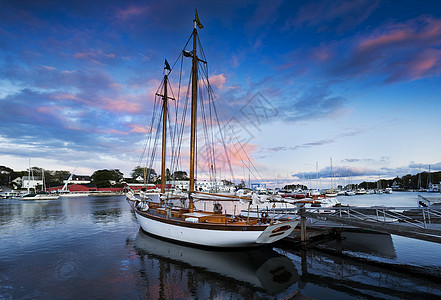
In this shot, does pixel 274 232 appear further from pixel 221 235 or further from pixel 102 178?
pixel 102 178

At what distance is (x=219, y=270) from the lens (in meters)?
13.2

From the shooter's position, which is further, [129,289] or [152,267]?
[152,267]

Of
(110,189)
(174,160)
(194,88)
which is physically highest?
(194,88)

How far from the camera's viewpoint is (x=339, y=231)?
66.4 ft

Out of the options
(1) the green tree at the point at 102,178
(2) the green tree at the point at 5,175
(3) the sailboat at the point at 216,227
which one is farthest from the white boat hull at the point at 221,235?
(2) the green tree at the point at 5,175

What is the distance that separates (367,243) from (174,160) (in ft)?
75.5

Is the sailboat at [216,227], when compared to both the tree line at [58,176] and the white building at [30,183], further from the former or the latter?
the white building at [30,183]

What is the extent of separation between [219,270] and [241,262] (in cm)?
211

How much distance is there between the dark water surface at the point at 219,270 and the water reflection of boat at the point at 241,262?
0.06 m

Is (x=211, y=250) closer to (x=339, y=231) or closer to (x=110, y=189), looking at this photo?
(x=339, y=231)

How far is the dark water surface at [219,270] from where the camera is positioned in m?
10.6

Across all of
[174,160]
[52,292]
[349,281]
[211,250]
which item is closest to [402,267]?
[349,281]

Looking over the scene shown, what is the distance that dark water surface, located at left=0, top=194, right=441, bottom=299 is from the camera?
1060cm

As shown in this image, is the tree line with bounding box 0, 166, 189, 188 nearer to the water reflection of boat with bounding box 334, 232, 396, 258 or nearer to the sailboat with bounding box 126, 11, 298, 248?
the sailboat with bounding box 126, 11, 298, 248
